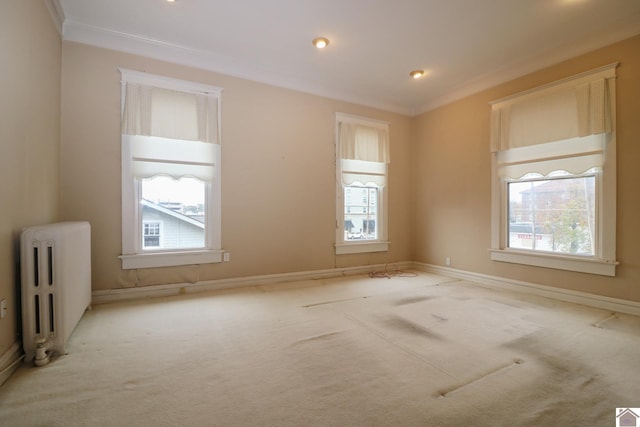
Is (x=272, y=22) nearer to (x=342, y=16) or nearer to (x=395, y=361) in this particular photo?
(x=342, y=16)

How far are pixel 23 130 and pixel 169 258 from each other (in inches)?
71.2

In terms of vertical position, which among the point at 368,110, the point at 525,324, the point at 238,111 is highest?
the point at 368,110

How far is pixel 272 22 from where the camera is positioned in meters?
2.96

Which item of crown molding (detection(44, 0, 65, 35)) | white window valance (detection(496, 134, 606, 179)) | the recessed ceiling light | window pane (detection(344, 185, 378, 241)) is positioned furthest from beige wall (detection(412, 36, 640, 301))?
crown molding (detection(44, 0, 65, 35))

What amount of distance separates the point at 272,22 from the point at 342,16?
2.40 ft

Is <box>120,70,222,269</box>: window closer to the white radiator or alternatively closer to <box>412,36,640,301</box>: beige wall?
the white radiator

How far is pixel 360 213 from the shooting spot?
4914mm

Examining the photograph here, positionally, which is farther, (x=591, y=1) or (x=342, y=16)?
(x=342, y=16)

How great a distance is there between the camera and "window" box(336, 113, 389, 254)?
15.2ft

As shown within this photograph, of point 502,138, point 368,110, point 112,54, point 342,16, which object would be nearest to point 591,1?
point 502,138

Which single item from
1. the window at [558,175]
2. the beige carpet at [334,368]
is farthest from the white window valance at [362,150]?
the beige carpet at [334,368]

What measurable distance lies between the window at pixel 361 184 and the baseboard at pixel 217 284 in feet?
1.15

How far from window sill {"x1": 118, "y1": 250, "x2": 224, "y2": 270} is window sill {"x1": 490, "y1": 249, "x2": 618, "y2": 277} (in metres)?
3.88

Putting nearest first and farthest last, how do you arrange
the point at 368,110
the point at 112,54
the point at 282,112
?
the point at 112,54
the point at 282,112
the point at 368,110
